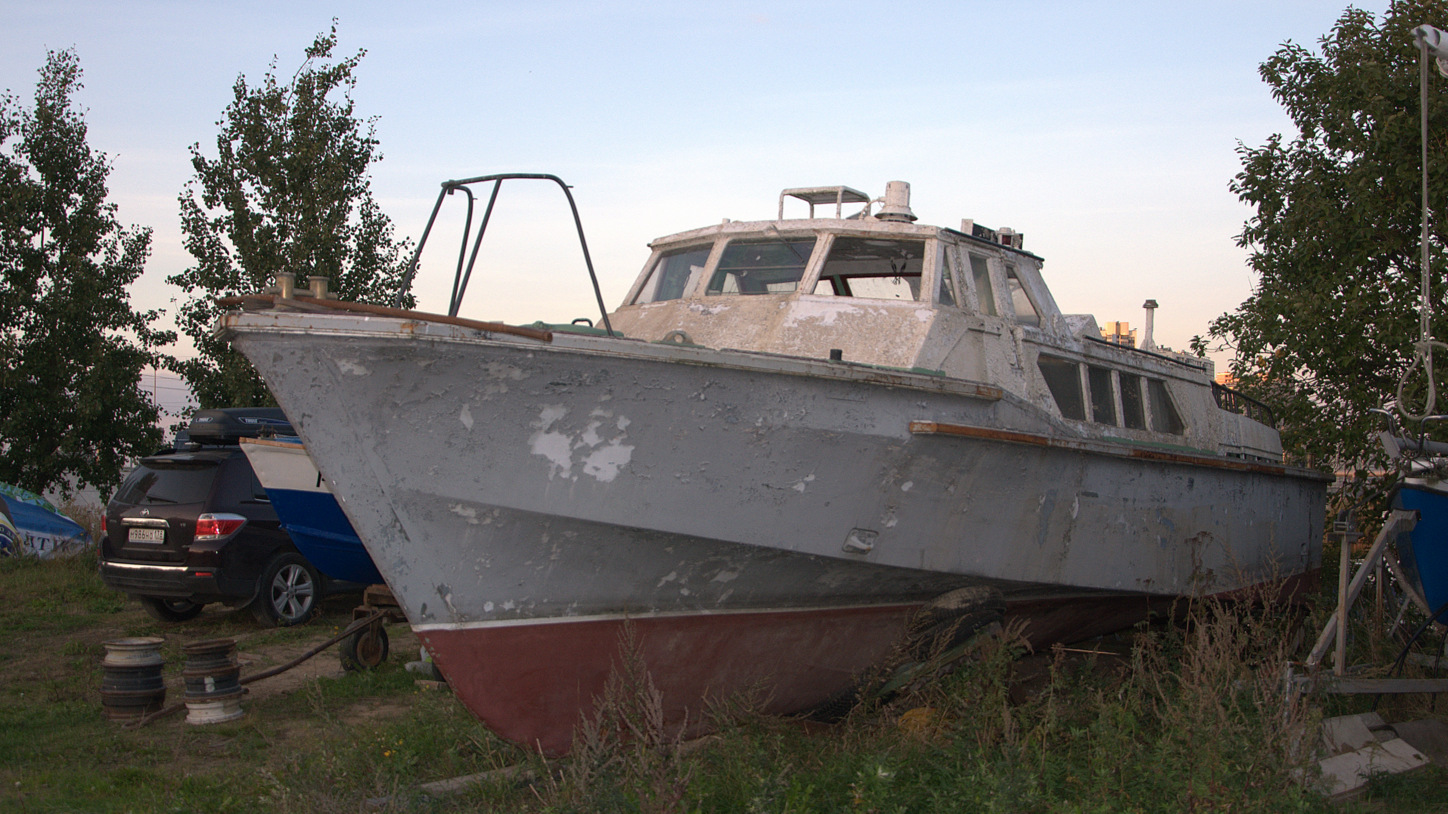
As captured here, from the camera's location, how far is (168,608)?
8602mm

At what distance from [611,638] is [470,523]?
0.80 m

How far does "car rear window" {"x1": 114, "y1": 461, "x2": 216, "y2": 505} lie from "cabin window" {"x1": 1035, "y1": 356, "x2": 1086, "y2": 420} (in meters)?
6.25

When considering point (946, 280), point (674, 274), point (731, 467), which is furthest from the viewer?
point (674, 274)

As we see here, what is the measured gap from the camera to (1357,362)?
26.3 ft

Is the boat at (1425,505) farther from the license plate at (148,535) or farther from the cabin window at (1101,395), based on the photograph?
the license plate at (148,535)

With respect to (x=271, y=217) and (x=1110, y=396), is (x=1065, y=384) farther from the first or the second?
(x=271, y=217)

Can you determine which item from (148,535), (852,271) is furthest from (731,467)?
(148,535)

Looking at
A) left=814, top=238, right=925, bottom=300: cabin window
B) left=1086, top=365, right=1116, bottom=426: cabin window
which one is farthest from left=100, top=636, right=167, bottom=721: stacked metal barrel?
left=1086, top=365, right=1116, bottom=426: cabin window

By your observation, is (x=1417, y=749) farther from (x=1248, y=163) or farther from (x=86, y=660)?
(x=86, y=660)

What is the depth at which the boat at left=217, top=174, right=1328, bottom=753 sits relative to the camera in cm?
396

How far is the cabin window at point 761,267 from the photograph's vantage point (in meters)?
5.89

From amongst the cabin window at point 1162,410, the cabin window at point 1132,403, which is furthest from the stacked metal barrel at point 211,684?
the cabin window at point 1162,410

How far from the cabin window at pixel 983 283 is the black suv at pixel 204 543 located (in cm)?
579

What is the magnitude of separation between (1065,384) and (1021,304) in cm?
54
